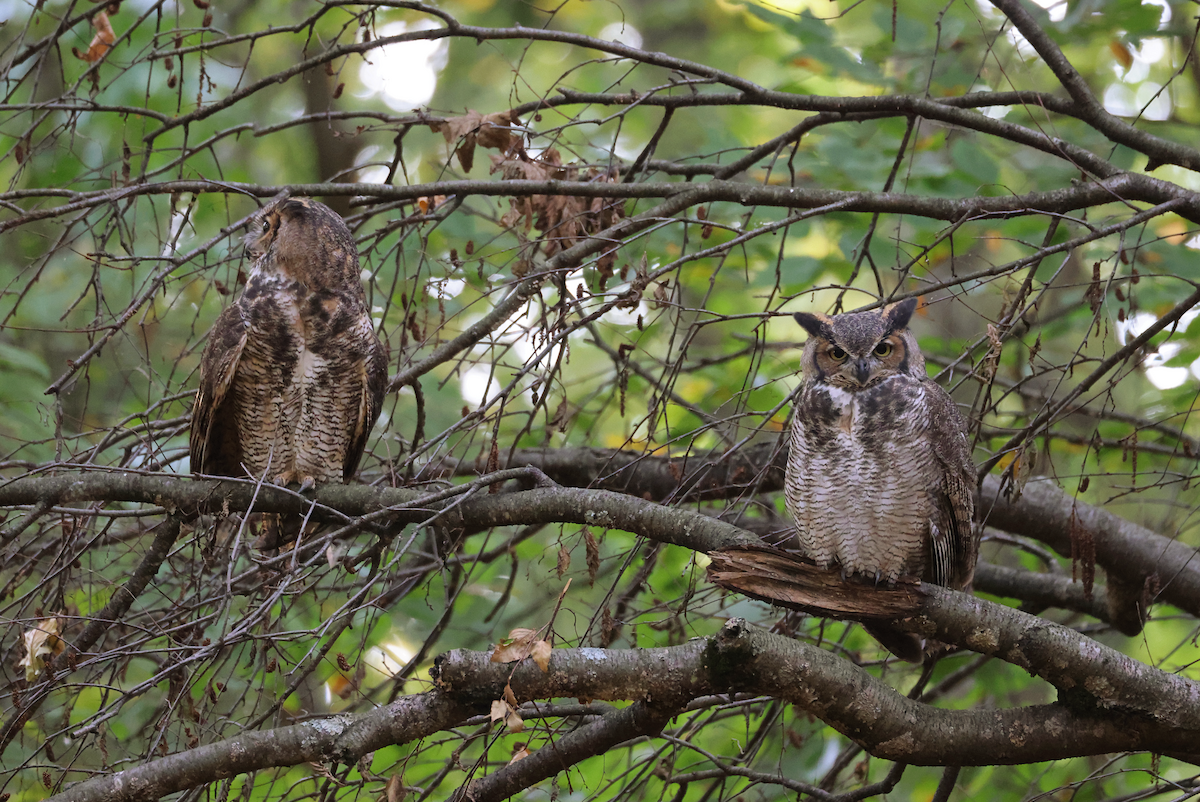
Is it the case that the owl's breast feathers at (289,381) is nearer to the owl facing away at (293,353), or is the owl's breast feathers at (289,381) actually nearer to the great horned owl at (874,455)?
the owl facing away at (293,353)

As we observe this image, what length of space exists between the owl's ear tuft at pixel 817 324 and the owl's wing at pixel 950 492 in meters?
0.35

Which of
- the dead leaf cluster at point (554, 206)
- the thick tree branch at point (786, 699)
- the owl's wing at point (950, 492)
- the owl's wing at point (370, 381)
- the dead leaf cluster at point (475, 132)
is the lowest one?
the thick tree branch at point (786, 699)

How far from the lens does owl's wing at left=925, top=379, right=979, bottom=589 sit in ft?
10.3

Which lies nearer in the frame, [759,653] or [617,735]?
[759,653]

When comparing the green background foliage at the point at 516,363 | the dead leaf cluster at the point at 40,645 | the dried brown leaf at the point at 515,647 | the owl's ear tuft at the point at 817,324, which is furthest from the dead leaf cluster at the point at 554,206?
the dead leaf cluster at the point at 40,645

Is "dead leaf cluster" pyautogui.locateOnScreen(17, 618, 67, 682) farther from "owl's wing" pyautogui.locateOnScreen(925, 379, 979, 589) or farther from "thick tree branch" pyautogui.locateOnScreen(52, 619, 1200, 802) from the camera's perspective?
"owl's wing" pyautogui.locateOnScreen(925, 379, 979, 589)

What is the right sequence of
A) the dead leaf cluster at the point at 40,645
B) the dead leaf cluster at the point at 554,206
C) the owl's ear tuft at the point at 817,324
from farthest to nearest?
the dead leaf cluster at the point at 554,206, the owl's ear tuft at the point at 817,324, the dead leaf cluster at the point at 40,645

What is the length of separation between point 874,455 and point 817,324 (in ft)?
1.51

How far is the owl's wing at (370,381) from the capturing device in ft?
12.9

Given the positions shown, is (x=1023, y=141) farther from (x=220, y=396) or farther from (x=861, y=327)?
(x=220, y=396)

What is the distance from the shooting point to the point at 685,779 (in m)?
3.29

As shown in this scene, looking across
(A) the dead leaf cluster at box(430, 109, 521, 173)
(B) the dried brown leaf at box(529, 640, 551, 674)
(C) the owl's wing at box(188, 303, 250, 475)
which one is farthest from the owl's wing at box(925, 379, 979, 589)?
(C) the owl's wing at box(188, 303, 250, 475)

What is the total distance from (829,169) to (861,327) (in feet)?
5.95

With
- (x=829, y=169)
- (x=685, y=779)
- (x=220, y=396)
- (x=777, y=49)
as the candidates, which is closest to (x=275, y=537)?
(x=220, y=396)
